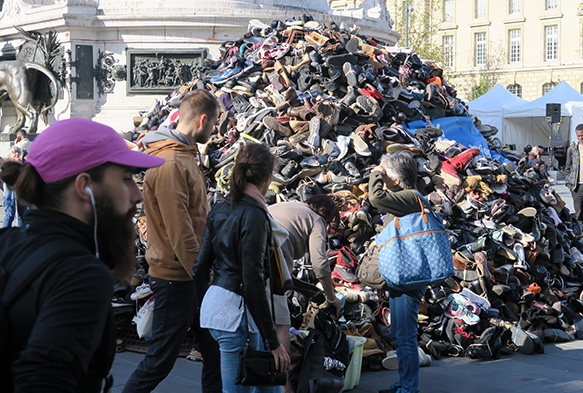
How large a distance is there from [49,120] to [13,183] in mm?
16571

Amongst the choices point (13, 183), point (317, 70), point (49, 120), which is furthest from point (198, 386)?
point (49, 120)

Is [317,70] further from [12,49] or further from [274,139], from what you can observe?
[12,49]

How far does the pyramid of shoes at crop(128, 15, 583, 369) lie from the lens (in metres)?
7.32

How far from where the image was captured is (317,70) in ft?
32.7

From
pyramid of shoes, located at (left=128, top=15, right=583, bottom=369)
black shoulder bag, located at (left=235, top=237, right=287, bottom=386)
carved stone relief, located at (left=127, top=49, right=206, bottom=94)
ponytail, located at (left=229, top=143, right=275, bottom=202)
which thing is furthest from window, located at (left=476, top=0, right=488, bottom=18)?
black shoulder bag, located at (left=235, top=237, right=287, bottom=386)

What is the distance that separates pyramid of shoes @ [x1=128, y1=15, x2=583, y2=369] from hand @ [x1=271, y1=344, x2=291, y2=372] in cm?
224

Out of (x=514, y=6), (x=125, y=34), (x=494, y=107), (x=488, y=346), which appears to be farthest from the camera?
(x=514, y=6)

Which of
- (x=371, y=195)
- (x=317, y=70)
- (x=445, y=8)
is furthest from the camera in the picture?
(x=445, y=8)

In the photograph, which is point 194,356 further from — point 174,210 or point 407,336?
point 174,210

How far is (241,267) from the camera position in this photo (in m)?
4.12

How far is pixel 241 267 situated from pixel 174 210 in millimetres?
684

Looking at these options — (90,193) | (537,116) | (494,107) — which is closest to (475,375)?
(90,193)

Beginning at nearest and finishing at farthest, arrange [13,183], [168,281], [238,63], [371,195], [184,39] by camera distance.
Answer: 1. [13,183]
2. [168,281]
3. [371,195]
4. [238,63]
5. [184,39]

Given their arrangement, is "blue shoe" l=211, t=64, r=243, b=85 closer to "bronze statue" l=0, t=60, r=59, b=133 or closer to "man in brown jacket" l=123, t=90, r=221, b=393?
"man in brown jacket" l=123, t=90, r=221, b=393
